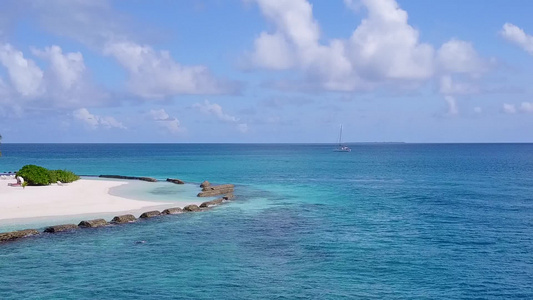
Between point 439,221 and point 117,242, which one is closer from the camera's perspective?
point 117,242

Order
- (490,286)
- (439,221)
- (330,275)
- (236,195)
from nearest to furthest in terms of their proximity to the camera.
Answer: (490,286)
(330,275)
(439,221)
(236,195)

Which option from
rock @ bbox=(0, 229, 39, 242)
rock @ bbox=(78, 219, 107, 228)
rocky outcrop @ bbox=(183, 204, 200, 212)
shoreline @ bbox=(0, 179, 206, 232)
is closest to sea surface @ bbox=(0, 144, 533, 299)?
rock @ bbox=(0, 229, 39, 242)

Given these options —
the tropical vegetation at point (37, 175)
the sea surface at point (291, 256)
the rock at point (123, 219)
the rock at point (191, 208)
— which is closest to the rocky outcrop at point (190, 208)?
the rock at point (191, 208)

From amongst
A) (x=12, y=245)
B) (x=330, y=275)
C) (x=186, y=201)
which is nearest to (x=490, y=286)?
(x=330, y=275)

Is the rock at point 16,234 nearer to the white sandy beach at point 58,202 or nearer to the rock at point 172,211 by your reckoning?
the white sandy beach at point 58,202

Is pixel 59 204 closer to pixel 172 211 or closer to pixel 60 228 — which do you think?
pixel 172 211

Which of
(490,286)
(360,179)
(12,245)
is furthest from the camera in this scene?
(360,179)

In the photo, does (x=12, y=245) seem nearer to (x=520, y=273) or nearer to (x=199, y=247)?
(x=199, y=247)
